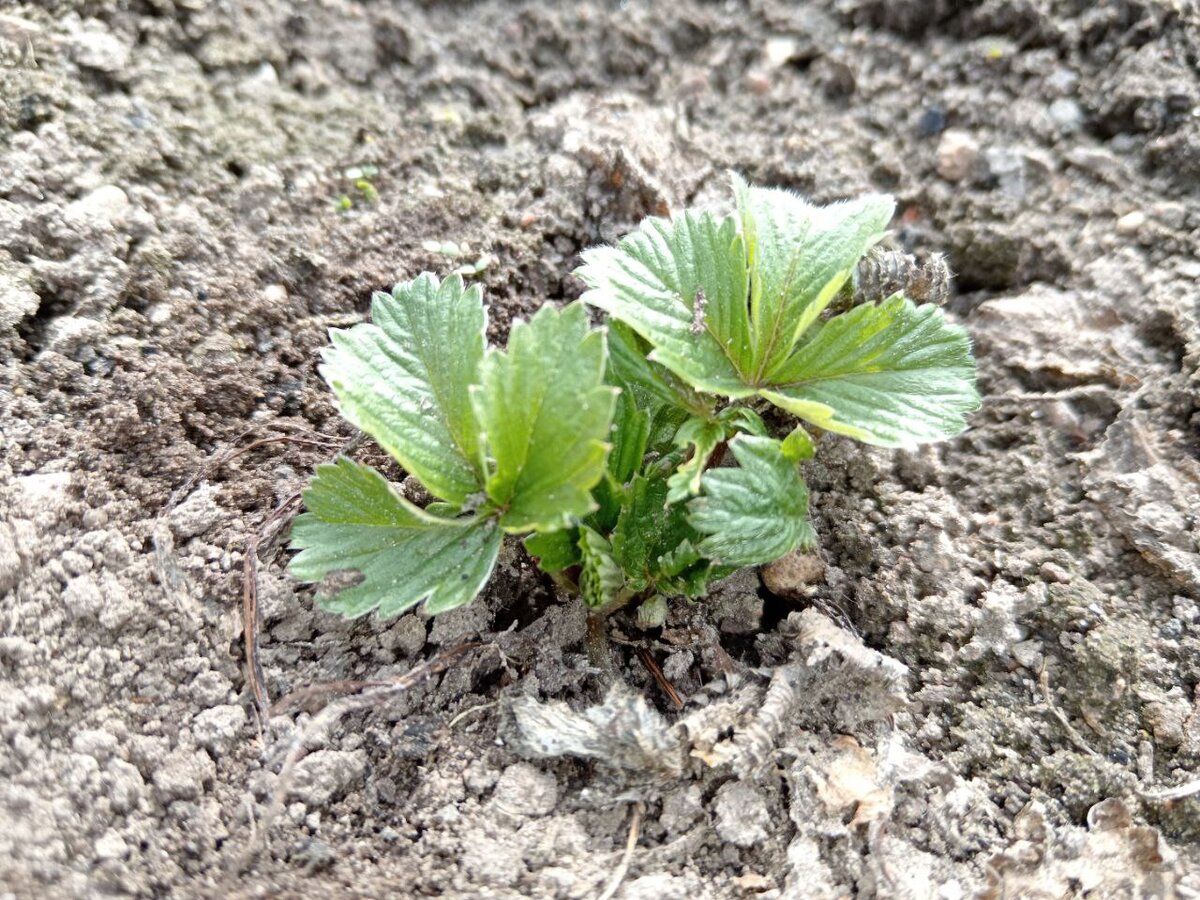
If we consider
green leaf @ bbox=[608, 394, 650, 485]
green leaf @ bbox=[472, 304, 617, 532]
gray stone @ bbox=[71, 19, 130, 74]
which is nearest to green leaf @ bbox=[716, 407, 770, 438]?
green leaf @ bbox=[608, 394, 650, 485]

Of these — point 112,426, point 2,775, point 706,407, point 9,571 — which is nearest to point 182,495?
point 112,426

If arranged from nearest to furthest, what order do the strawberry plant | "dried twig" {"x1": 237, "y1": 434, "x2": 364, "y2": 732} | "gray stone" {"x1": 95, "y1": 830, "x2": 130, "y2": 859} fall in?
"gray stone" {"x1": 95, "y1": 830, "x2": 130, "y2": 859}
the strawberry plant
"dried twig" {"x1": 237, "y1": 434, "x2": 364, "y2": 732}

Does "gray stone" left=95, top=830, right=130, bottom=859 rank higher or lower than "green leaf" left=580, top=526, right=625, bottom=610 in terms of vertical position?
lower

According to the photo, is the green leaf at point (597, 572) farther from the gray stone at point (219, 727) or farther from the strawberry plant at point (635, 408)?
the gray stone at point (219, 727)

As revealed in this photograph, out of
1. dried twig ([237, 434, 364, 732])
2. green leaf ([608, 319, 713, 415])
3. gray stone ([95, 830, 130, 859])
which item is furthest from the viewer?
green leaf ([608, 319, 713, 415])

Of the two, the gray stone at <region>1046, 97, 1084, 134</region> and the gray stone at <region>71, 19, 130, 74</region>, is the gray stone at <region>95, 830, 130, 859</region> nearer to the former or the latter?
the gray stone at <region>71, 19, 130, 74</region>

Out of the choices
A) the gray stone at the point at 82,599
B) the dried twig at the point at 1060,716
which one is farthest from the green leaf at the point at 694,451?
the gray stone at the point at 82,599

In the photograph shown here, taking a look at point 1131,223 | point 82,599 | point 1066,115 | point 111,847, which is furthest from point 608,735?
point 1066,115
